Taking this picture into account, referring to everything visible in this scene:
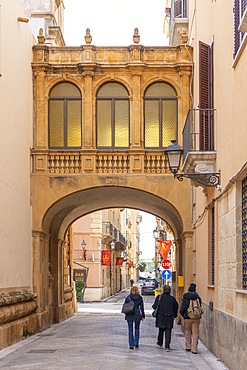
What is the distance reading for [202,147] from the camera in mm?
18016

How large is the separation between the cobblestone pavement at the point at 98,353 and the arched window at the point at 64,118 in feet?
19.0

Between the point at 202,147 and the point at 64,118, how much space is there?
7.17m

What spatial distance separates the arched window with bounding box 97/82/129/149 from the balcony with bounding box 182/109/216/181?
462 centimetres

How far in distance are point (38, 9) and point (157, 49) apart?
6.36 m

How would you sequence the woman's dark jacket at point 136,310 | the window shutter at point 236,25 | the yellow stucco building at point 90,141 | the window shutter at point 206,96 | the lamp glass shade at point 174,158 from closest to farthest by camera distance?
the window shutter at point 236,25 → the lamp glass shade at point 174,158 → the window shutter at point 206,96 → the woman's dark jacket at point 136,310 → the yellow stucco building at point 90,141

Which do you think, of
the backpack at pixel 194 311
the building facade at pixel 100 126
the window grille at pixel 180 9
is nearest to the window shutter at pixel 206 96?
the backpack at pixel 194 311

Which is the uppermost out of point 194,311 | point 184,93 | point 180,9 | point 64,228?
point 180,9

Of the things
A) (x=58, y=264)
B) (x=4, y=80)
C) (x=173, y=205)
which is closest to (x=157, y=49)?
(x=173, y=205)

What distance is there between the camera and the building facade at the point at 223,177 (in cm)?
1288

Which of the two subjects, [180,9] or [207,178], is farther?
[180,9]

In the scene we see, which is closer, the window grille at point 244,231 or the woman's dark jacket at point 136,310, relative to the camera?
the window grille at point 244,231

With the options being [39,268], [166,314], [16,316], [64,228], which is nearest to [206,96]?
[166,314]

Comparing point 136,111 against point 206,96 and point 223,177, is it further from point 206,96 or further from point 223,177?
point 223,177

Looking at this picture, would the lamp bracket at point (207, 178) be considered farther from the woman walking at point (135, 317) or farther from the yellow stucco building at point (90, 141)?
the woman walking at point (135, 317)
